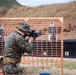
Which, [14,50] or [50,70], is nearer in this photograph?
[14,50]

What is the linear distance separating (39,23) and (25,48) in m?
7.02

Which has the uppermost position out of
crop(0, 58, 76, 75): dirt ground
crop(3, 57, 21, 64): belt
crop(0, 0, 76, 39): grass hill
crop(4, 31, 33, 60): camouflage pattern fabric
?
crop(0, 0, 76, 39): grass hill

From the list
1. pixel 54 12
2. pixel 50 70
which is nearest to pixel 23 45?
pixel 50 70

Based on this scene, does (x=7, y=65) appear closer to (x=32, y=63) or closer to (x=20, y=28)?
(x=20, y=28)

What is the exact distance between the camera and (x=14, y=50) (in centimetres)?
780

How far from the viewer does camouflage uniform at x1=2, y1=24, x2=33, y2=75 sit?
7.66 metres

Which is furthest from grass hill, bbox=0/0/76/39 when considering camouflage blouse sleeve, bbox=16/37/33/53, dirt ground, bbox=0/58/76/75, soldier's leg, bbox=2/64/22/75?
camouflage blouse sleeve, bbox=16/37/33/53

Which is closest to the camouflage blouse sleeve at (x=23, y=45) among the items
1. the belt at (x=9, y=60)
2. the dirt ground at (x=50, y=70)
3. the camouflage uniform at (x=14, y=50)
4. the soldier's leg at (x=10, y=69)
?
the camouflage uniform at (x=14, y=50)

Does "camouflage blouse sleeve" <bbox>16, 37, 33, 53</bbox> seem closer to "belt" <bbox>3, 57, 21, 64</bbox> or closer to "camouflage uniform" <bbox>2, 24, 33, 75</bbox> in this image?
"camouflage uniform" <bbox>2, 24, 33, 75</bbox>

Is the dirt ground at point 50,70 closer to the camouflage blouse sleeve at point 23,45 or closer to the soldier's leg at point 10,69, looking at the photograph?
the soldier's leg at point 10,69

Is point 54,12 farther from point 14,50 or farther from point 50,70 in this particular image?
point 14,50

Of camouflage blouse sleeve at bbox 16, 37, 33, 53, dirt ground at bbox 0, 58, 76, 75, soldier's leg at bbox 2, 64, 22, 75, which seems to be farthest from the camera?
dirt ground at bbox 0, 58, 76, 75

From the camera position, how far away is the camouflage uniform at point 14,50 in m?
7.66

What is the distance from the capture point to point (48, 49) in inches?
605
